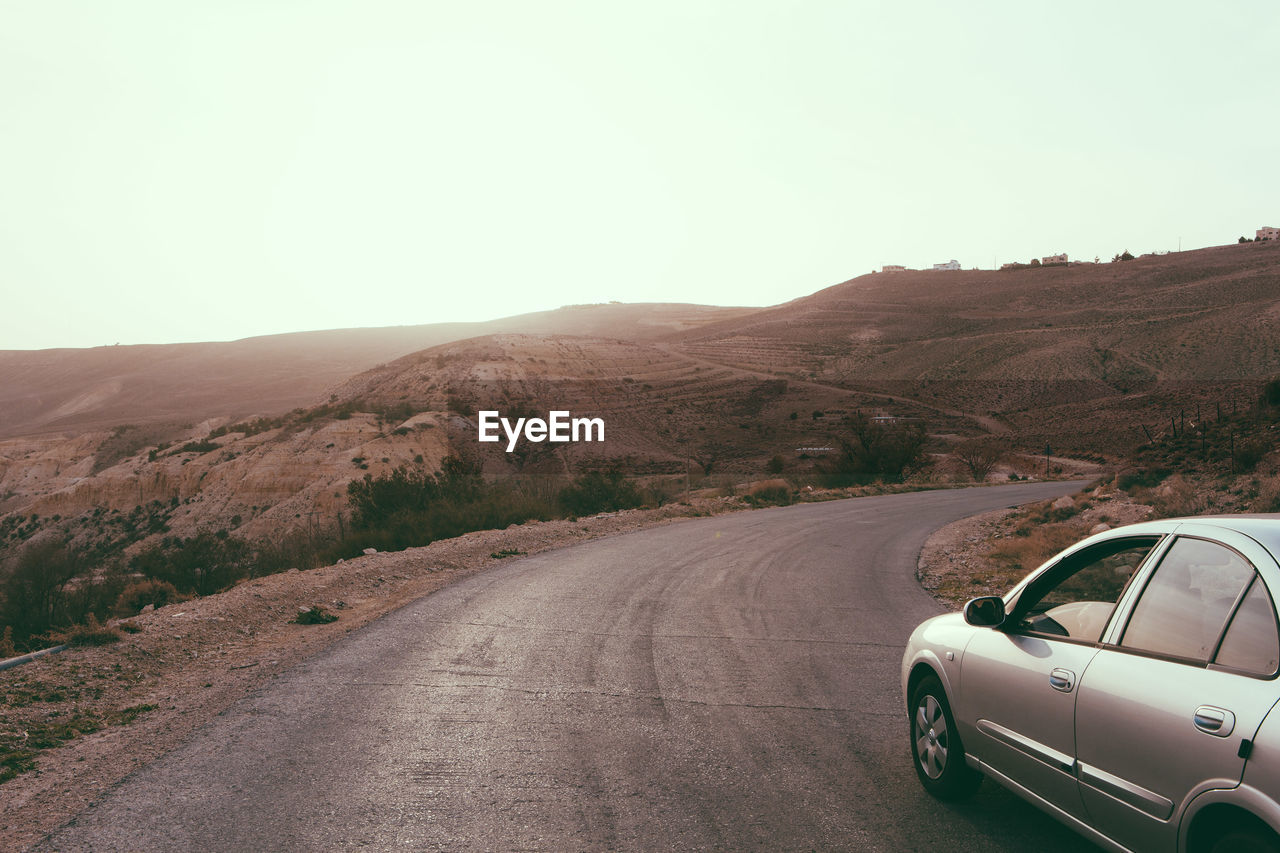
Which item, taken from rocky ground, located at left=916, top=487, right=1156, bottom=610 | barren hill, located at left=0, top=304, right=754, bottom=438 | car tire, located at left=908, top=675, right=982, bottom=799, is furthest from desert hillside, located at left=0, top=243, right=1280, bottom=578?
car tire, located at left=908, top=675, right=982, bottom=799

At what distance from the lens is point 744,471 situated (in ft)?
194

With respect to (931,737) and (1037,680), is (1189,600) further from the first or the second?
(931,737)

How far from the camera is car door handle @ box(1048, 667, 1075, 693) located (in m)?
3.92

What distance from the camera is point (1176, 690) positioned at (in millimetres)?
3289

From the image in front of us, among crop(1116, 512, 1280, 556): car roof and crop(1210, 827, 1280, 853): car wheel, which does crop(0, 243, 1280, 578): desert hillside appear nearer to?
crop(1116, 512, 1280, 556): car roof

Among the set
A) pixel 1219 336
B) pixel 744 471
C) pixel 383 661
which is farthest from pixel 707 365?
pixel 383 661

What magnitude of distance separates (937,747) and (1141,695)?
1860 millimetres

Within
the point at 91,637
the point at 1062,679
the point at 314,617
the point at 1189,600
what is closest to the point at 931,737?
the point at 1062,679

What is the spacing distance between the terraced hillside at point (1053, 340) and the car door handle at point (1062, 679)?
169ft

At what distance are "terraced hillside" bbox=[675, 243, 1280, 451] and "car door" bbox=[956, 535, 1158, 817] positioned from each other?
51043 mm

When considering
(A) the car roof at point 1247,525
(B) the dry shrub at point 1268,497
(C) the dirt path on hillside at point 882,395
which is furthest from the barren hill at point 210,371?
(A) the car roof at point 1247,525

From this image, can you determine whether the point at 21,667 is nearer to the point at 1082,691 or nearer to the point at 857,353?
the point at 1082,691

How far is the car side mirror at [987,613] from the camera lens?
4.62 m

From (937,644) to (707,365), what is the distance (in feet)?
309
